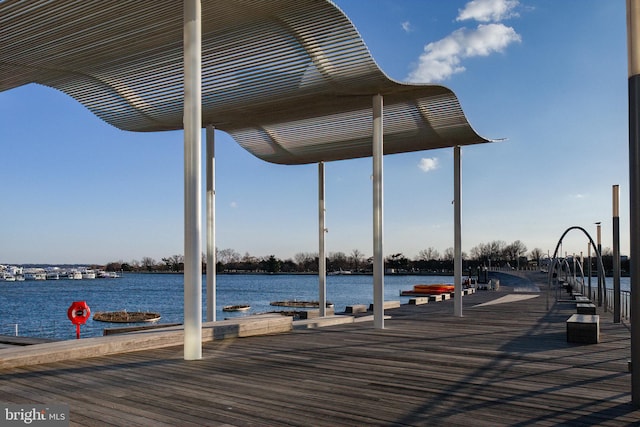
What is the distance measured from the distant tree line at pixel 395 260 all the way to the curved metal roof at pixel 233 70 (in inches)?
4073

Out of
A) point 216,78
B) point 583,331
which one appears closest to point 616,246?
point 583,331

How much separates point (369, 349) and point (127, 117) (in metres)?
7.33

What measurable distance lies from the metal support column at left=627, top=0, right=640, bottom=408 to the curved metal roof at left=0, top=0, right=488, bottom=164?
407 centimetres

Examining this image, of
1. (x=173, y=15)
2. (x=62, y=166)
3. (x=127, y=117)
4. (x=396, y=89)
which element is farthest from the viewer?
(x=62, y=166)

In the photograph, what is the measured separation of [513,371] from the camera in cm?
696

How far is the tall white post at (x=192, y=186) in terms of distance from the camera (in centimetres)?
742

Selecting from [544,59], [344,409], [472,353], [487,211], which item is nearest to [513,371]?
[472,353]

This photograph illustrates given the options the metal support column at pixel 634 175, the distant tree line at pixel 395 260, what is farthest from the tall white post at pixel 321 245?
the distant tree line at pixel 395 260

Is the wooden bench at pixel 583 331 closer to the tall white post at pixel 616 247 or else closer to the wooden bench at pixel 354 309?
the tall white post at pixel 616 247

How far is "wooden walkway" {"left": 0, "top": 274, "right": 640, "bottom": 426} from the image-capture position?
15.6 ft

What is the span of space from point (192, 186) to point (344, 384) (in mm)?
3212

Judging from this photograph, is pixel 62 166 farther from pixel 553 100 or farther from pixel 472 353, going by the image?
pixel 472 353

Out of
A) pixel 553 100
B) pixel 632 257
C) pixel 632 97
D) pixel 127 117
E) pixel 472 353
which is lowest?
pixel 472 353

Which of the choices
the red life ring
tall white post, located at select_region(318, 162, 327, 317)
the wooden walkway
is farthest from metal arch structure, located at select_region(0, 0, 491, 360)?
the red life ring
